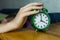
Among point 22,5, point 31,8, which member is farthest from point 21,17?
point 22,5

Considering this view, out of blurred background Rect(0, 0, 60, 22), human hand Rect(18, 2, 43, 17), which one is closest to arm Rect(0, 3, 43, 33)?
human hand Rect(18, 2, 43, 17)

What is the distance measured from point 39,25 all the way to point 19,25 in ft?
0.39

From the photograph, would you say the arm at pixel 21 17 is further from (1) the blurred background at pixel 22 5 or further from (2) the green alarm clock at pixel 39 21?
(1) the blurred background at pixel 22 5

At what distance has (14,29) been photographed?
3.32 ft

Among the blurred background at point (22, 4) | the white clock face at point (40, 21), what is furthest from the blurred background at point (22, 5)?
the white clock face at point (40, 21)

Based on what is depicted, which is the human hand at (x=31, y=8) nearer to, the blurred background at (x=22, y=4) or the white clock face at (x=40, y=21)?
the white clock face at (x=40, y=21)

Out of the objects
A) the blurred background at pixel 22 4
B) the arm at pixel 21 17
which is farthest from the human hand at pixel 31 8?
the blurred background at pixel 22 4

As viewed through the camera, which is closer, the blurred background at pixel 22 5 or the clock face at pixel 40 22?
the clock face at pixel 40 22

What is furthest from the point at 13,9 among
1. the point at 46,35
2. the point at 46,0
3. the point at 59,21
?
the point at 46,35

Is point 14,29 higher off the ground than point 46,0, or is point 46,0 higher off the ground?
point 46,0

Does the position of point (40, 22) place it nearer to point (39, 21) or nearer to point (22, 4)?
point (39, 21)

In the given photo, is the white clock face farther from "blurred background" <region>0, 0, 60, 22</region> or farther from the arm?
"blurred background" <region>0, 0, 60, 22</region>

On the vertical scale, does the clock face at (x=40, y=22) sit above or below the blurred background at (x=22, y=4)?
below

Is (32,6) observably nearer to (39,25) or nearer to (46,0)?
(39,25)
